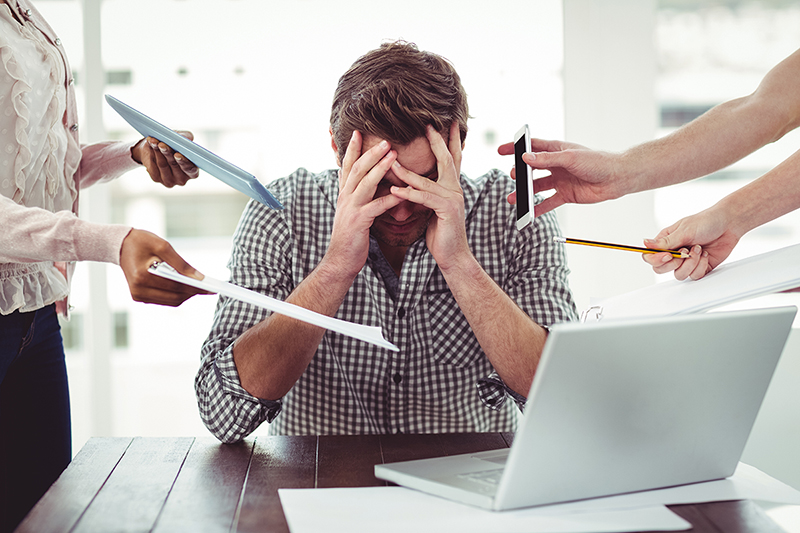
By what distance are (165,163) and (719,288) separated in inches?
35.2

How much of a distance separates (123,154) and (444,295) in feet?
2.30

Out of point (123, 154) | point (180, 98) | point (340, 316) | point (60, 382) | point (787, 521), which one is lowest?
point (787, 521)

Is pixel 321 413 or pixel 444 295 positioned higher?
pixel 444 295

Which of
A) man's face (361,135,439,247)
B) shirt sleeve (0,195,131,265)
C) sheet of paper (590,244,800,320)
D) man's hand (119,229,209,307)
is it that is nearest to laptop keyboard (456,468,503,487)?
sheet of paper (590,244,800,320)

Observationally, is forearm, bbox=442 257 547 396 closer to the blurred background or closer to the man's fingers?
the man's fingers

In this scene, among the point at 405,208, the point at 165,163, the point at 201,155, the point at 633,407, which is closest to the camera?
the point at 633,407

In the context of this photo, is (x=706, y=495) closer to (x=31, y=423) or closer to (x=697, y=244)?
(x=697, y=244)

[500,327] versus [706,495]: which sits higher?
[500,327]

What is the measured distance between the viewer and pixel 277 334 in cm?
107

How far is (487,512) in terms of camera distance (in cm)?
63

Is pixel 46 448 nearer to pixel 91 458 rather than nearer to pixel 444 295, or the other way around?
pixel 91 458

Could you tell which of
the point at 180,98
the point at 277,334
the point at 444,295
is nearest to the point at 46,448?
the point at 277,334

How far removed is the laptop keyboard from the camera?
696 mm

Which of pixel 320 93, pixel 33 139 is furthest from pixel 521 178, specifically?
pixel 320 93
